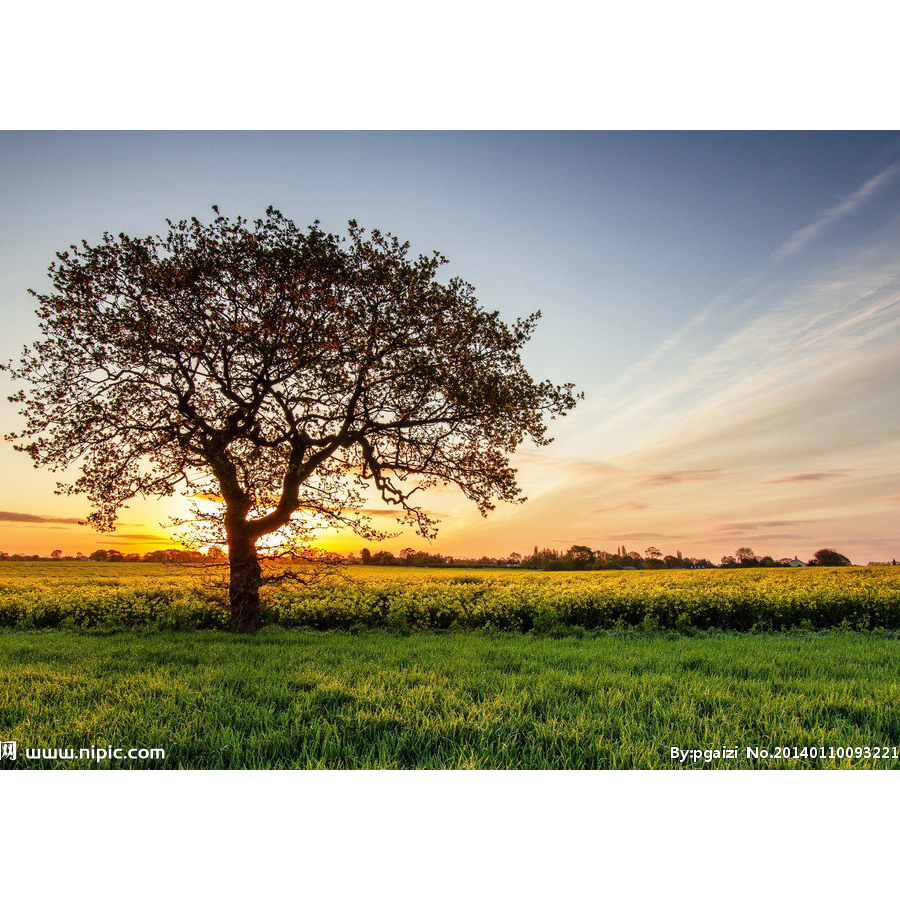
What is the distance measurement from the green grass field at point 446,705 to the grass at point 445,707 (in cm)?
3

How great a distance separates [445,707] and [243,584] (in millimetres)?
9594

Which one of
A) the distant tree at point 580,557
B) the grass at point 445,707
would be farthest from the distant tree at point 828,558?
the grass at point 445,707

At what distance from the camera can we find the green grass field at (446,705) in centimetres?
439

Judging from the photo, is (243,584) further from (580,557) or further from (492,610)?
(580,557)

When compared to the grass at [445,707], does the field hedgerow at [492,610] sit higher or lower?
lower

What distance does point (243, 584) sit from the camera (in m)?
13.3

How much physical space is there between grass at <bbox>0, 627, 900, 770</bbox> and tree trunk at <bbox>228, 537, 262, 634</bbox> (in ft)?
10.9

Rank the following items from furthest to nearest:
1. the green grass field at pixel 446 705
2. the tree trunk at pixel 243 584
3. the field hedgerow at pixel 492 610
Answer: the field hedgerow at pixel 492 610
the tree trunk at pixel 243 584
the green grass field at pixel 446 705

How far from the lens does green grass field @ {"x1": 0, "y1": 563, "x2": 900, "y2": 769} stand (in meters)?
4.39

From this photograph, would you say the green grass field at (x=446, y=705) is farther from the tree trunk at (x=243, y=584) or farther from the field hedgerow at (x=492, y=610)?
the field hedgerow at (x=492, y=610)

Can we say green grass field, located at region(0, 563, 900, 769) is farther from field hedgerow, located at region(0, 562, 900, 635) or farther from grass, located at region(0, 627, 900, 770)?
field hedgerow, located at region(0, 562, 900, 635)

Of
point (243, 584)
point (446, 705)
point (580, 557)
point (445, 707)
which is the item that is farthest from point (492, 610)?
point (580, 557)

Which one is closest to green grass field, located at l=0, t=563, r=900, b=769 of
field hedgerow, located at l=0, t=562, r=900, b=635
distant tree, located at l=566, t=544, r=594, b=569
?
field hedgerow, located at l=0, t=562, r=900, b=635
